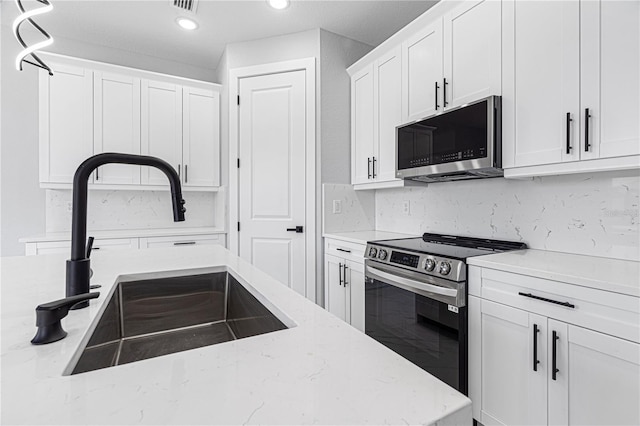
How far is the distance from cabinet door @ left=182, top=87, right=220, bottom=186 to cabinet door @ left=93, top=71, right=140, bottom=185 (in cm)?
43

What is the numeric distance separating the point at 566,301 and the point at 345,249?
1.57m

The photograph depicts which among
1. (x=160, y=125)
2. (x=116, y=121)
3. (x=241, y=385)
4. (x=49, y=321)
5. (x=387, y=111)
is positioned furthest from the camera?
(x=160, y=125)

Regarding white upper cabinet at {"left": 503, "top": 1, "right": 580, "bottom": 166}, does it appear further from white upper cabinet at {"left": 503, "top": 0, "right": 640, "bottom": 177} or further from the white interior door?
the white interior door

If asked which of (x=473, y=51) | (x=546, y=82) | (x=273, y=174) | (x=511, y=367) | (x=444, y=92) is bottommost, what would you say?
(x=511, y=367)

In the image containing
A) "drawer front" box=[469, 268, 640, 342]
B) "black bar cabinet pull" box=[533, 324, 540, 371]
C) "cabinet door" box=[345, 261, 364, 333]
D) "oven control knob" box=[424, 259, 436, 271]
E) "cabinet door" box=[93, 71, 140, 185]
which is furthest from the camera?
"cabinet door" box=[93, 71, 140, 185]

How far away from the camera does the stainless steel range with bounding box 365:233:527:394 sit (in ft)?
5.28

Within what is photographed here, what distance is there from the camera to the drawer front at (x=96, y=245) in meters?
2.58

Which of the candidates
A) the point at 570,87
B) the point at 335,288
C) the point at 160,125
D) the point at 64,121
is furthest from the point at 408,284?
the point at 64,121

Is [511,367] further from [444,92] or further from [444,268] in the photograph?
[444,92]

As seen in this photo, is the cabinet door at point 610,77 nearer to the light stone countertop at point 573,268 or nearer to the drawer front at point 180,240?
the light stone countertop at point 573,268

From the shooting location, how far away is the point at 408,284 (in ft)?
6.10

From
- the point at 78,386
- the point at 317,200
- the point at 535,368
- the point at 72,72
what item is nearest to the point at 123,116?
the point at 72,72

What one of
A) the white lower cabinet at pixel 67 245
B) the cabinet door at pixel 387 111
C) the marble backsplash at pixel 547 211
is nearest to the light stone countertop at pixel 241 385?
the marble backsplash at pixel 547 211

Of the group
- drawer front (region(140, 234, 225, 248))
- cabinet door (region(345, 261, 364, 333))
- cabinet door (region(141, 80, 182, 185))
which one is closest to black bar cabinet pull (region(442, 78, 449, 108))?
cabinet door (region(345, 261, 364, 333))
